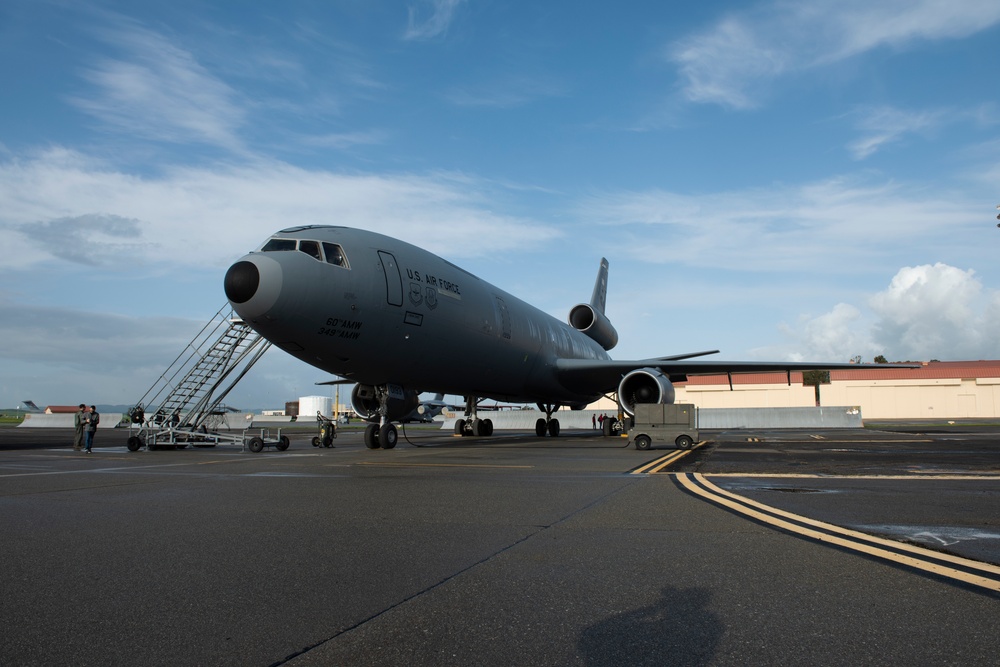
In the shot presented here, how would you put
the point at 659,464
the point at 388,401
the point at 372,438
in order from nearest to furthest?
the point at 659,464 → the point at 372,438 → the point at 388,401

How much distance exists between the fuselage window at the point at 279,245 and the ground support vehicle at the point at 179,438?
6.33 m

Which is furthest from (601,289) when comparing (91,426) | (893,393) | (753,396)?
(893,393)

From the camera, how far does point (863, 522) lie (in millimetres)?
6195

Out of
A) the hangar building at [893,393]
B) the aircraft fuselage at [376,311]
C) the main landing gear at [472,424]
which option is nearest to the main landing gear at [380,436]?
the aircraft fuselage at [376,311]

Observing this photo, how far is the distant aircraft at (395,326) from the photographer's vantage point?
15.1 m

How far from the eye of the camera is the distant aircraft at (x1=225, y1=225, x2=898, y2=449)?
49.6 ft

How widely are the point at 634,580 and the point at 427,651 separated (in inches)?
63.0

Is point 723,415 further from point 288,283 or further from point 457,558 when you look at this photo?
point 457,558

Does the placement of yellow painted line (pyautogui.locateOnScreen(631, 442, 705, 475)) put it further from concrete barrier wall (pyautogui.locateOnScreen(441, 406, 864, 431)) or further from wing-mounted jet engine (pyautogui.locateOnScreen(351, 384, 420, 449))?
concrete barrier wall (pyautogui.locateOnScreen(441, 406, 864, 431))

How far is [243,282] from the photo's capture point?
14.7m

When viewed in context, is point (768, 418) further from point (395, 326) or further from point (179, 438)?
point (179, 438)

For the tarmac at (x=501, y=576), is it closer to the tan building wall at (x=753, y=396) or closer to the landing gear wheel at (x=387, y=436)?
the landing gear wheel at (x=387, y=436)

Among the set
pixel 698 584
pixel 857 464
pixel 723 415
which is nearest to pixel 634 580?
pixel 698 584

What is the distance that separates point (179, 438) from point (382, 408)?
7.09 m
